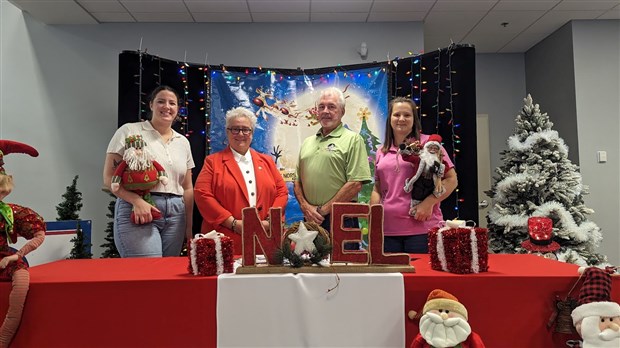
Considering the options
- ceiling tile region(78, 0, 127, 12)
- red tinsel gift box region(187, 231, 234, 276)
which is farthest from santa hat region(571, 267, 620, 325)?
ceiling tile region(78, 0, 127, 12)

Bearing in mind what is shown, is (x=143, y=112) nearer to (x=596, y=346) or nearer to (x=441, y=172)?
(x=441, y=172)

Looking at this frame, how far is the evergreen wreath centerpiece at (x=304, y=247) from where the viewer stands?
1.64 metres

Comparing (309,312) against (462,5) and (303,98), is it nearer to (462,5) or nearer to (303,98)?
(303,98)

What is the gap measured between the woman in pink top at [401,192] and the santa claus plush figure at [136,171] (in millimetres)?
1321

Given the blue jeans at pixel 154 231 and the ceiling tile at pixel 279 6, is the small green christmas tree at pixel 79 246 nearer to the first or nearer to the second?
the blue jeans at pixel 154 231

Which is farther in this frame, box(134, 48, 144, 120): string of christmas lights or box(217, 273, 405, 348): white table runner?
box(134, 48, 144, 120): string of christmas lights

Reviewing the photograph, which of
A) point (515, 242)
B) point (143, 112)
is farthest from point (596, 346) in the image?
point (143, 112)

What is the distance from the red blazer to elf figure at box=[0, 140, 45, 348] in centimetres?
107

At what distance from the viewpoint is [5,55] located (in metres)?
4.99

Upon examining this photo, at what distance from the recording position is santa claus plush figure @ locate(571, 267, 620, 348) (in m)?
1.44

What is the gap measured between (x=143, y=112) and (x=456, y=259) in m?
3.26

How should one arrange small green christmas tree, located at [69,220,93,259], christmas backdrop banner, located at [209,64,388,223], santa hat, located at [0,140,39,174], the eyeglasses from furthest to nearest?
christmas backdrop banner, located at [209,64,388,223] < small green christmas tree, located at [69,220,93,259] < the eyeglasses < santa hat, located at [0,140,39,174]

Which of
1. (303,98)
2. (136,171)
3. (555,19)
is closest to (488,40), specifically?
(555,19)

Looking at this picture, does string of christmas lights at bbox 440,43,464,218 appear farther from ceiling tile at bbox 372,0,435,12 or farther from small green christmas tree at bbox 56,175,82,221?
small green christmas tree at bbox 56,175,82,221
